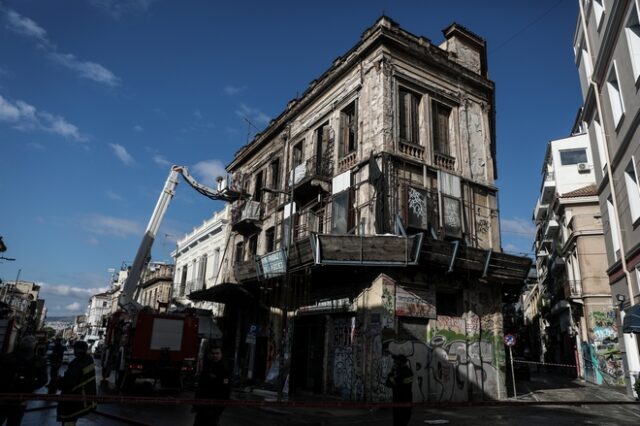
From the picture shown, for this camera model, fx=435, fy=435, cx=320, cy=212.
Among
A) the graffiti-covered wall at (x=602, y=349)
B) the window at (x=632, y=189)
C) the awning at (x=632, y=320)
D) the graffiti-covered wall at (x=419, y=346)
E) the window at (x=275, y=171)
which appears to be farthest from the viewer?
the graffiti-covered wall at (x=602, y=349)

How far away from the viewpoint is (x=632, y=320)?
12.3 meters

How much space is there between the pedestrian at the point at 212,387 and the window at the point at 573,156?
3389cm

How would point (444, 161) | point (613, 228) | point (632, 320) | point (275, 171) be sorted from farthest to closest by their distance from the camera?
point (275, 171)
point (444, 161)
point (613, 228)
point (632, 320)

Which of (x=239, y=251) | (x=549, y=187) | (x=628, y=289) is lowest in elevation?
(x=628, y=289)

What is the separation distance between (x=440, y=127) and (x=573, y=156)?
20.7m

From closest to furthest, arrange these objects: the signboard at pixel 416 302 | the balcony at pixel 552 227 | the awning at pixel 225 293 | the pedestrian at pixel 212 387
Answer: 1. the pedestrian at pixel 212 387
2. the signboard at pixel 416 302
3. the awning at pixel 225 293
4. the balcony at pixel 552 227

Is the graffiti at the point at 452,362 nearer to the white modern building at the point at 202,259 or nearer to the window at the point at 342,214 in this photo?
the window at the point at 342,214

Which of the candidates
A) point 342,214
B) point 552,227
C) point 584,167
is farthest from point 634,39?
point 552,227

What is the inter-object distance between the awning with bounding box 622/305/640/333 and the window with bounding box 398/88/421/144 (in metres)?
8.83

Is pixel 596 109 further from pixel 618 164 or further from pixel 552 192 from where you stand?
pixel 552 192

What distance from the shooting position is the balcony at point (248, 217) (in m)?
22.9

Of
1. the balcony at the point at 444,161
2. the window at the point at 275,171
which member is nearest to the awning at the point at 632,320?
the balcony at the point at 444,161

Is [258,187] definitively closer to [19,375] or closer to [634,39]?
[634,39]

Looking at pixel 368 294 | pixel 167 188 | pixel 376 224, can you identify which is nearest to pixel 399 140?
pixel 376 224
